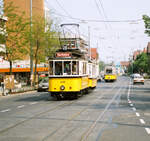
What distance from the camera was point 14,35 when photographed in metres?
30.7

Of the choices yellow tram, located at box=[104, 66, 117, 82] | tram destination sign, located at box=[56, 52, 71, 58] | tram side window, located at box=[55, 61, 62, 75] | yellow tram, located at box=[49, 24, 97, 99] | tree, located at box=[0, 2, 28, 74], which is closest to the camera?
yellow tram, located at box=[49, 24, 97, 99]

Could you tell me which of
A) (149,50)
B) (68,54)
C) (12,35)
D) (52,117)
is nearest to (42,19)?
(12,35)

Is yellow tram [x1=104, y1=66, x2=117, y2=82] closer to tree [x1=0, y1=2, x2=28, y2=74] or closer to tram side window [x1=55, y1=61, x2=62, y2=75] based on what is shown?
tree [x1=0, y1=2, x2=28, y2=74]

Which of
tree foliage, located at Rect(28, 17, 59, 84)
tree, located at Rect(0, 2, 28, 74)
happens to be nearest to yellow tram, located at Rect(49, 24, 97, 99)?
tree, located at Rect(0, 2, 28, 74)

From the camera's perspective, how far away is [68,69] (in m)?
20.8

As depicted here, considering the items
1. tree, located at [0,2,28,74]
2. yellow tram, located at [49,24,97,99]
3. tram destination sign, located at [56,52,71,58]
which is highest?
tree, located at [0,2,28,74]

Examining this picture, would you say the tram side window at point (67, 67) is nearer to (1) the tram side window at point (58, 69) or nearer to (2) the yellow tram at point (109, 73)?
(1) the tram side window at point (58, 69)

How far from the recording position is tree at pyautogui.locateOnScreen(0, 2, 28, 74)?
29.2 meters

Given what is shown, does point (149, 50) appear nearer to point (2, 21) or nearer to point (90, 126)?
point (2, 21)

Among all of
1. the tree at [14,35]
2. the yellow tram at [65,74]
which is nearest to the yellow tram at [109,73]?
the tree at [14,35]

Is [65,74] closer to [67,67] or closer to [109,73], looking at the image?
[67,67]

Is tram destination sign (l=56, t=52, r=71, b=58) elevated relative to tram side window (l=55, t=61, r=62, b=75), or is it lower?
elevated

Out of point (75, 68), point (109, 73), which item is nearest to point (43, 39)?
point (75, 68)

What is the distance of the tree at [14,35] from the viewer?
95.9 ft
